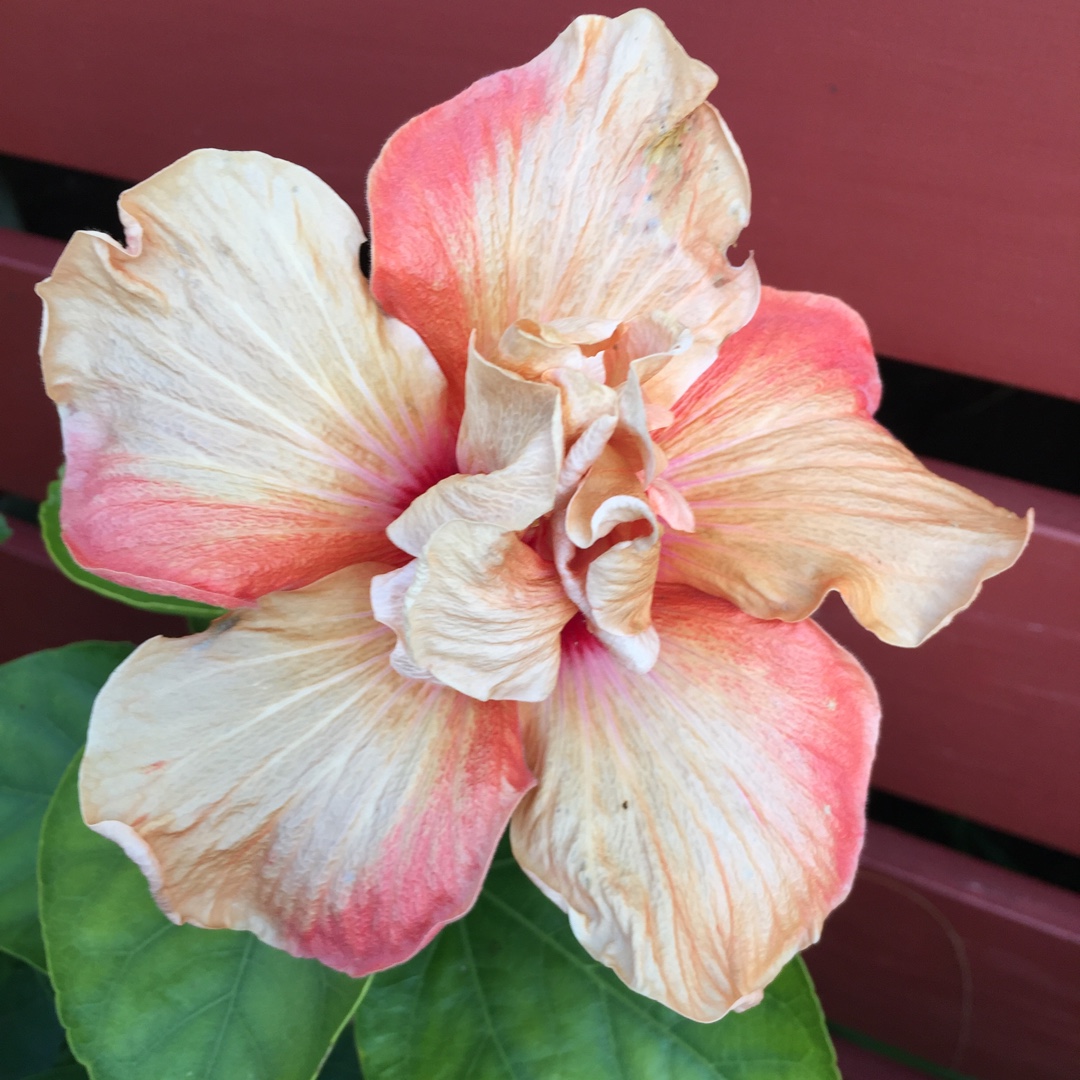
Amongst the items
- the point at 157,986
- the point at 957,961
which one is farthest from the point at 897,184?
the point at 957,961

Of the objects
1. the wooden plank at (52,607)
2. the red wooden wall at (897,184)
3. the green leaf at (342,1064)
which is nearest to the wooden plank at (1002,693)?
the red wooden wall at (897,184)

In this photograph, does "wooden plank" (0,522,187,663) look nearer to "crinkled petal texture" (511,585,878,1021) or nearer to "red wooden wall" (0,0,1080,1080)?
"red wooden wall" (0,0,1080,1080)

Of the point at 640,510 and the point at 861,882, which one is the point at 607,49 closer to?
the point at 640,510

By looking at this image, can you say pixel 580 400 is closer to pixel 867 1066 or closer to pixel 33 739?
pixel 33 739

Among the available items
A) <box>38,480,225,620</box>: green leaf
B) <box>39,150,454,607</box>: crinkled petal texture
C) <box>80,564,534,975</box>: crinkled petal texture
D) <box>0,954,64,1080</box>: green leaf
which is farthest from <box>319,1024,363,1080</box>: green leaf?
<box>39,150,454,607</box>: crinkled petal texture

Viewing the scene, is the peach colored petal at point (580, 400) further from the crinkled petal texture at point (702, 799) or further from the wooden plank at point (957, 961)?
the wooden plank at point (957, 961)
